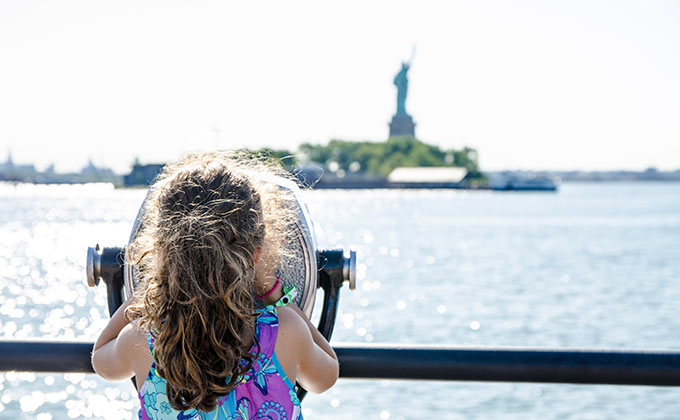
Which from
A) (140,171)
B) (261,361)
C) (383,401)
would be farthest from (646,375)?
(140,171)

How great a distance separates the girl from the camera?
109 centimetres

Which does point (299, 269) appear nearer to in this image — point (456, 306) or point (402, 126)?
point (456, 306)

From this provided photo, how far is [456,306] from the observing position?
1566 centimetres

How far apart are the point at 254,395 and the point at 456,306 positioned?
582 inches

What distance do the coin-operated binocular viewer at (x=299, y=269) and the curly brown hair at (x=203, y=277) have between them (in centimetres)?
7

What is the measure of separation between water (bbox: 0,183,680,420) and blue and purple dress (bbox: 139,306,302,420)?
0.27 metres

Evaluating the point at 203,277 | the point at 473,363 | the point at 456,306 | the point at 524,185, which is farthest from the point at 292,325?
the point at 524,185

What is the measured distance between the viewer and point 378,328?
43.8ft

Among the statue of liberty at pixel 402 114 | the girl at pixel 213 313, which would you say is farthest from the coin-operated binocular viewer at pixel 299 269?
the statue of liberty at pixel 402 114

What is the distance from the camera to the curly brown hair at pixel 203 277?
1.09 m

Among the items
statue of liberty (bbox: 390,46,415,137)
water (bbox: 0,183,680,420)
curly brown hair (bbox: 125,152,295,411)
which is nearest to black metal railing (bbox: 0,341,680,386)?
water (bbox: 0,183,680,420)

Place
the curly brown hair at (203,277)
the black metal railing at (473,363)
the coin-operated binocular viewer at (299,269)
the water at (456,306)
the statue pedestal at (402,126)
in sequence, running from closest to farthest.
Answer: the curly brown hair at (203,277)
the coin-operated binocular viewer at (299,269)
the black metal railing at (473,363)
the water at (456,306)
the statue pedestal at (402,126)

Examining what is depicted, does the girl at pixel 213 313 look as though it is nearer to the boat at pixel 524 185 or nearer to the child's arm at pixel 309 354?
the child's arm at pixel 309 354

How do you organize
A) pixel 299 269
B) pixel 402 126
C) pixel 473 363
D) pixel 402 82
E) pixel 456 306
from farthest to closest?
pixel 402 126
pixel 402 82
pixel 456 306
pixel 473 363
pixel 299 269
